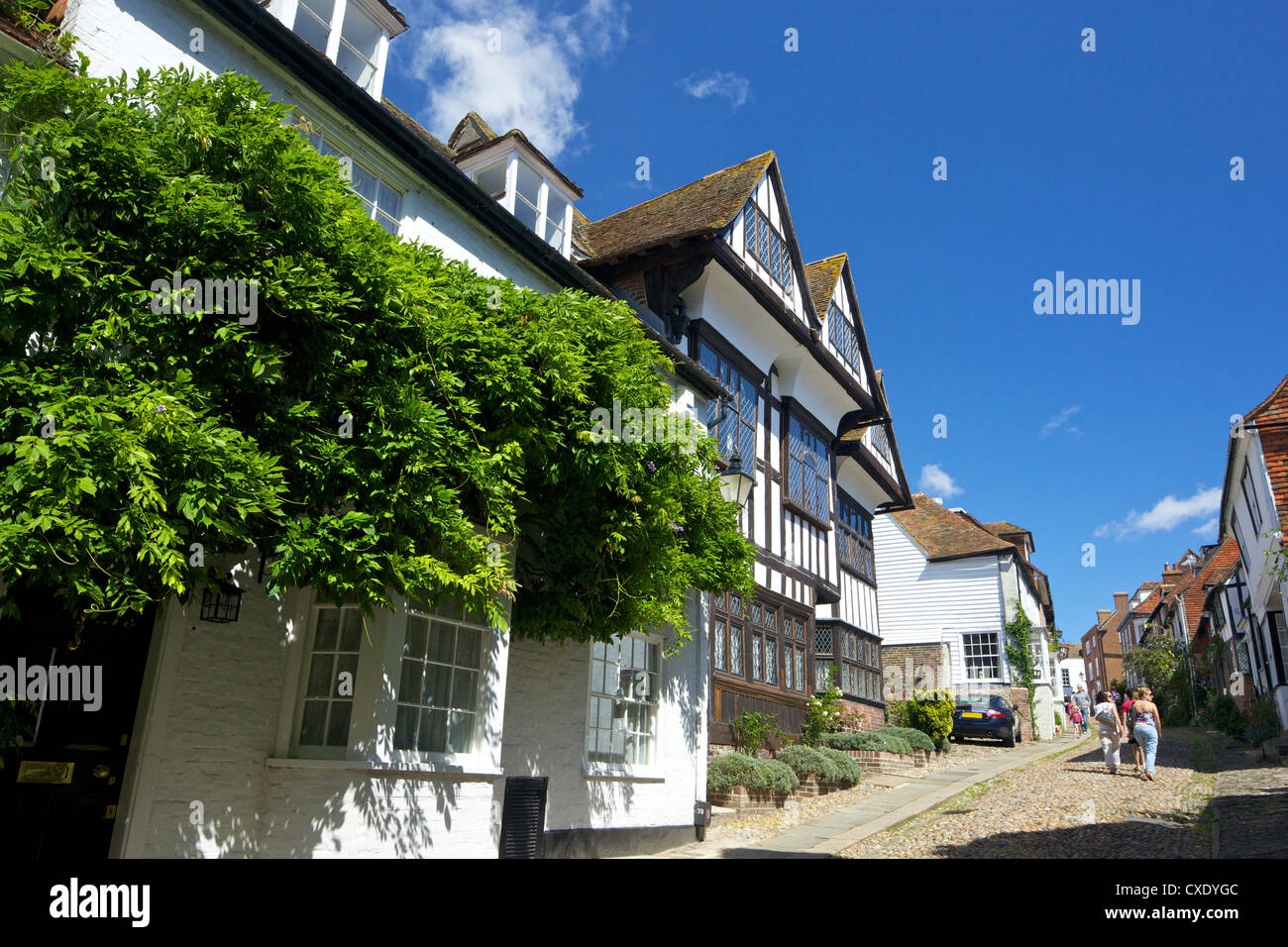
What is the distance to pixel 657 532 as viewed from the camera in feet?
25.0

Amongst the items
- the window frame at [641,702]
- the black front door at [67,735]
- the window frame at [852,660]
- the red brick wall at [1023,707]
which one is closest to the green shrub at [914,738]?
the window frame at [852,660]

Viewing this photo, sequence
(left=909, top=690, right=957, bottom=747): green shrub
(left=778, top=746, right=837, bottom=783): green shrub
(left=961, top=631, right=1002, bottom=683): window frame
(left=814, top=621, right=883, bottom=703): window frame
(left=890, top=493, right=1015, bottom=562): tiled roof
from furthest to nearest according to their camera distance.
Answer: (left=890, top=493, right=1015, bottom=562): tiled roof
(left=961, top=631, right=1002, bottom=683): window frame
(left=909, top=690, right=957, bottom=747): green shrub
(left=814, top=621, right=883, bottom=703): window frame
(left=778, top=746, right=837, bottom=783): green shrub

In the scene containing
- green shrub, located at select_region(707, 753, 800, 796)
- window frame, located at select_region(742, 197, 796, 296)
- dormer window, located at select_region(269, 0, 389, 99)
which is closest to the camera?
dormer window, located at select_region(269, 0, 389, 99)

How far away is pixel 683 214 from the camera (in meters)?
16.1

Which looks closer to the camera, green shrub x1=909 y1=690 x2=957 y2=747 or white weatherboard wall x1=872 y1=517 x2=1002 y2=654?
green shrub x1=909 y1=690 x2=957 y2=747

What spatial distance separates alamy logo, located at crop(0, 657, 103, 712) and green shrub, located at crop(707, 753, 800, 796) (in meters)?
9.10

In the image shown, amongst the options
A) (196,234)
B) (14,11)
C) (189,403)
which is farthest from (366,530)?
(14,11)

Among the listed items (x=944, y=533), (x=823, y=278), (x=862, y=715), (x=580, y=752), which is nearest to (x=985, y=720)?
(x=862, y=715)

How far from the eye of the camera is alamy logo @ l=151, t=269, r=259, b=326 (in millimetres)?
4750

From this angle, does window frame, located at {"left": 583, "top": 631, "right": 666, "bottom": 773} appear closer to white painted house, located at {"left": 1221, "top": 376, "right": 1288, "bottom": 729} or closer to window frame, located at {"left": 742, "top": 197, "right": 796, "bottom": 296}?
white painted house, located at {"left": 1221, "top": 376, "right": 1288, "bottom": 729}

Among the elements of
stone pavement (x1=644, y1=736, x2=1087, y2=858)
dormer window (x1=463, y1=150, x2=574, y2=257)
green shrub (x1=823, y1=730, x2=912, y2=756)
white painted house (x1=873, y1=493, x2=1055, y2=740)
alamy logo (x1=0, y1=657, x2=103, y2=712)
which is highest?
dormer window (x1=463, y1=150, x2=574, y2=257)

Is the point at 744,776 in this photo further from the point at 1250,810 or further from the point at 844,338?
the point at 844,338

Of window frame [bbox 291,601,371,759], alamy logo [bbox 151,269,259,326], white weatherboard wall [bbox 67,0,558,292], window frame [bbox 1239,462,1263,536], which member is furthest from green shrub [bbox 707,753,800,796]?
window frame [bbox 1239,462,1263,536]

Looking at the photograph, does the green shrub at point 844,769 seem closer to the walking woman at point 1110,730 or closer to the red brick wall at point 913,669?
the walking woman at point 1110,730
